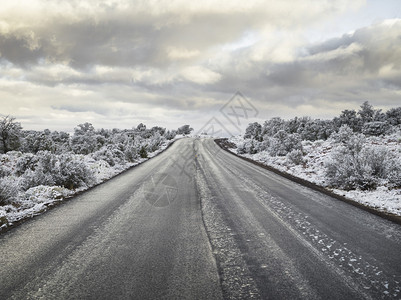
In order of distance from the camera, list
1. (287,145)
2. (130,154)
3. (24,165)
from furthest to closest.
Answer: (287,145) < (130,154) < (24,165)

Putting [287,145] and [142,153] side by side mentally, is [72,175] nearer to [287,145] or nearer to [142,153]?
[142,153]

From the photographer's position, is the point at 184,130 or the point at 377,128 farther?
the point at 184,130

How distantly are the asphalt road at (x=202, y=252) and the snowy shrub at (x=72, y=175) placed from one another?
2780mm

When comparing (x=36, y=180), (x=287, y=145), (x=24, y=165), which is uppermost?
(x=287, y=145)

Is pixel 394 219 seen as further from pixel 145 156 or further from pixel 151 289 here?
pixel 145 156

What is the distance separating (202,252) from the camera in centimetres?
401

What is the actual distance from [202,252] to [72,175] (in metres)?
8.07

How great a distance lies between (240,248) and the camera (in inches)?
164

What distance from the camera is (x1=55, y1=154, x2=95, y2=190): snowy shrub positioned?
9.45m

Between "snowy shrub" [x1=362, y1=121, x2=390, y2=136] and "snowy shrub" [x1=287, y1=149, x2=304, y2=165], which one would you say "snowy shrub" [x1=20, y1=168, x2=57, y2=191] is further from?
"snowy shrub" [x1=362, y1=121, x2=390, y2=136]

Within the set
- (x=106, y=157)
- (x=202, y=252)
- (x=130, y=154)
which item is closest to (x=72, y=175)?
(x=106, y=157)

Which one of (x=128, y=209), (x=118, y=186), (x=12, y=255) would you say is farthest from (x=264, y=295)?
(x=118, y=186)

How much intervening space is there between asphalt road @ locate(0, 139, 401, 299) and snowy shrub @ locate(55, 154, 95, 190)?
9.12 feet

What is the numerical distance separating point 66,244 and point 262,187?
747 cm
